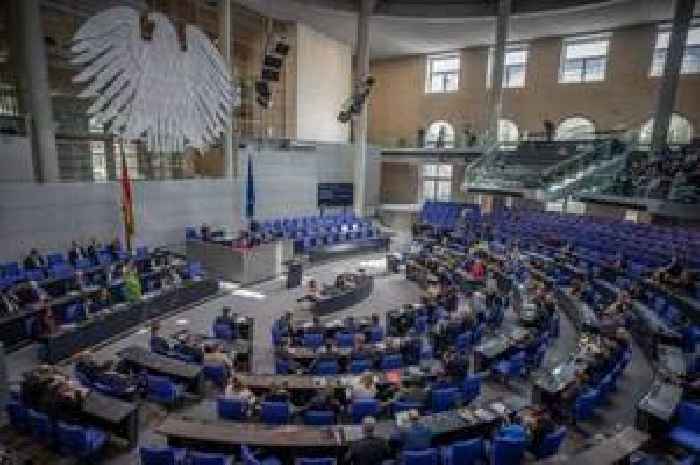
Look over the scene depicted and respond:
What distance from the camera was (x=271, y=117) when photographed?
2755 cm

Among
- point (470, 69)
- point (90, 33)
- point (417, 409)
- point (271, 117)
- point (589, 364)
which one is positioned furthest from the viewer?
point (470, 69)

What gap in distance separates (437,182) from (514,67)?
9.38 metres

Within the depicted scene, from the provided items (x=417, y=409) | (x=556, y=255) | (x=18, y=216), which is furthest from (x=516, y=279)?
(x=18, y=216)

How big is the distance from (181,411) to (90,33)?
14151 millimetres

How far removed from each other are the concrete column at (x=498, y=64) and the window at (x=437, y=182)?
6.84 metres

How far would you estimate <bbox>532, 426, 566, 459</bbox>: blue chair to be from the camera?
666 centimetres

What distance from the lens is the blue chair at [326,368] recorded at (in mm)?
9148

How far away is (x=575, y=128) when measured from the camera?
28.8 m

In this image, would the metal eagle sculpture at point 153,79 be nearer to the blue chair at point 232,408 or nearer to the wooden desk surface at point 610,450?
the blue chair at point 232,408

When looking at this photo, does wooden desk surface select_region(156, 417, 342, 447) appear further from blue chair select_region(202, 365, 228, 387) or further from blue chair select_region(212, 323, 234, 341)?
blue chair select_region(212, 323, 234, 341)

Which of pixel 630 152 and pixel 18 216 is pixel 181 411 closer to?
pixel 18 216

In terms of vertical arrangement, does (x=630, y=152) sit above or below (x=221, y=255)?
above

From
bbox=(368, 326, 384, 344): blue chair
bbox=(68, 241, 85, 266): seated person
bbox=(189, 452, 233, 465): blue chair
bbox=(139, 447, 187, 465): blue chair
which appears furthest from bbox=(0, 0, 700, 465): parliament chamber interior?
bbox=(368, 326, 384, 344): blue chair

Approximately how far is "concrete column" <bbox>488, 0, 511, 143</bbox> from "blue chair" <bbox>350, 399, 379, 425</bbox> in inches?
905
